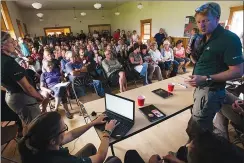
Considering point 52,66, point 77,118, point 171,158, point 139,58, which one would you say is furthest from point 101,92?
point 171,158

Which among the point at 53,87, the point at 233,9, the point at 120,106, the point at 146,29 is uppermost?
the point at 233,9

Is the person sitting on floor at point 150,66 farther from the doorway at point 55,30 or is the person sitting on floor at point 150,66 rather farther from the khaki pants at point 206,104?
the doorway at point 55,30

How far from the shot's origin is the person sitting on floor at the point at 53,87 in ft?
8.11

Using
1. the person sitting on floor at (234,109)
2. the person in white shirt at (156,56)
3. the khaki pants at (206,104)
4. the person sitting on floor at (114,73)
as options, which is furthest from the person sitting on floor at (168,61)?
the khaki pants at (206,104)

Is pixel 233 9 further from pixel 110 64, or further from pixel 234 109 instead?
pixel 234 109

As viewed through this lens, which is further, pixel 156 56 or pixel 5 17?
pixel 5 17

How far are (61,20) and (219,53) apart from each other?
11954 mm

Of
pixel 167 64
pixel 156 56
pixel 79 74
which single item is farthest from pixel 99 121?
pixel 167 64

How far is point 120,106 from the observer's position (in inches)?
49.7

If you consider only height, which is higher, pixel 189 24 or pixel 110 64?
pixel 189 24

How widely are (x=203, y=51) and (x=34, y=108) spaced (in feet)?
A: 6.00

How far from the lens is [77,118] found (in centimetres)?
250

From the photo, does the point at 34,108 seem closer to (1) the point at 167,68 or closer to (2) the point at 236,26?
(1) the point at 167,68

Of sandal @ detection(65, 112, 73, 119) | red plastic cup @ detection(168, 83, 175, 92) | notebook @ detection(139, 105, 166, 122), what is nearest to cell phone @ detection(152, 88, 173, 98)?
red plastic cup @ detection(168, 83, 175, 92)
